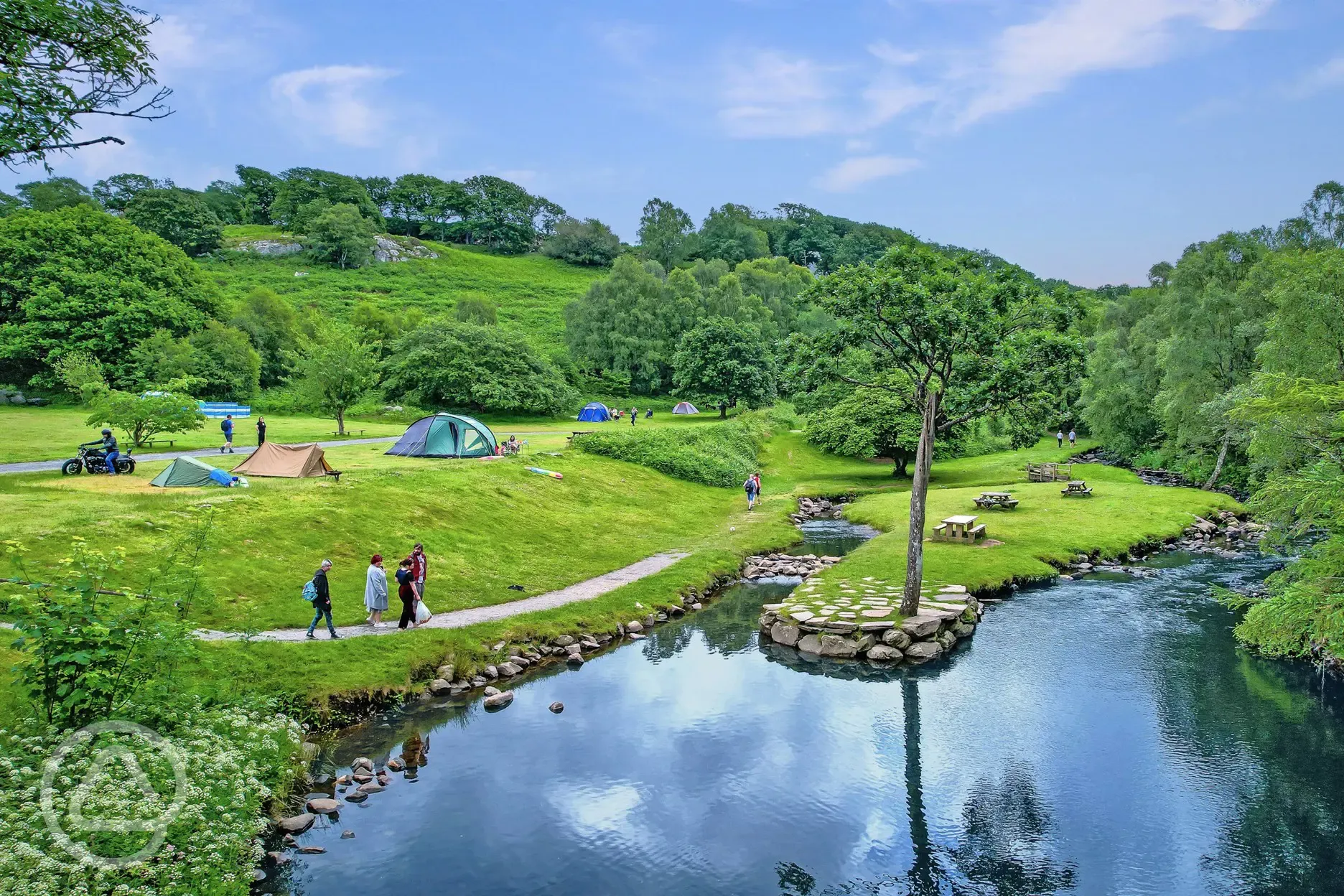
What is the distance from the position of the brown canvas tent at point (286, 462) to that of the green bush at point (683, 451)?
18.7m

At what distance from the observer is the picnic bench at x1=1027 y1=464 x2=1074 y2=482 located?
171 ft

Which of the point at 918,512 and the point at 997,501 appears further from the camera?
the point at 997,501

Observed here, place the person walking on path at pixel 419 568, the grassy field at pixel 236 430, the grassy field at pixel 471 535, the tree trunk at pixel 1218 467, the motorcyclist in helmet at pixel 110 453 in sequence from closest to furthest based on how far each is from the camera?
the grassy field at pixel 471 535 → the person walking on path at pixel 419 568 → the motorcyclist in helmet at pixel 110 453 → the grassy field at pixel 236 430 → the tree trunk at pixel 1218 467

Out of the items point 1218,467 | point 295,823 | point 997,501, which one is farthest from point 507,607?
point 1218,467

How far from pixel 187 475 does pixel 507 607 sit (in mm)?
14980

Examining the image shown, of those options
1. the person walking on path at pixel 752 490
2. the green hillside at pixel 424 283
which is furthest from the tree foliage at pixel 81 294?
the person walking on path at pixel 752 490

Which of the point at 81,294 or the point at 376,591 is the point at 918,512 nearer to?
the point at 376,591

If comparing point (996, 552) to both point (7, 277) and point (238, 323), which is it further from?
point (7, 277)

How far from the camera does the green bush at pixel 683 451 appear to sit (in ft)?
165

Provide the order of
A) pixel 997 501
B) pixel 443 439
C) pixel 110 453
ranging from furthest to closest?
pixel 443 439 → pixel 997 501 → pixel 110 453

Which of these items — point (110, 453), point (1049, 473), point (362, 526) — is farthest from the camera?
point (1049, 473)

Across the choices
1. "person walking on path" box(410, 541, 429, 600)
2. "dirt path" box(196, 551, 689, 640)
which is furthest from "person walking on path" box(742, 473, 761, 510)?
"person walking on path" box(410, 541, 429, 600)

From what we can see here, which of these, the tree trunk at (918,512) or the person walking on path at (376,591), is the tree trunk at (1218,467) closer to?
the tree trunk at (918,512)

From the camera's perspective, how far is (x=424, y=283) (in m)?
129
